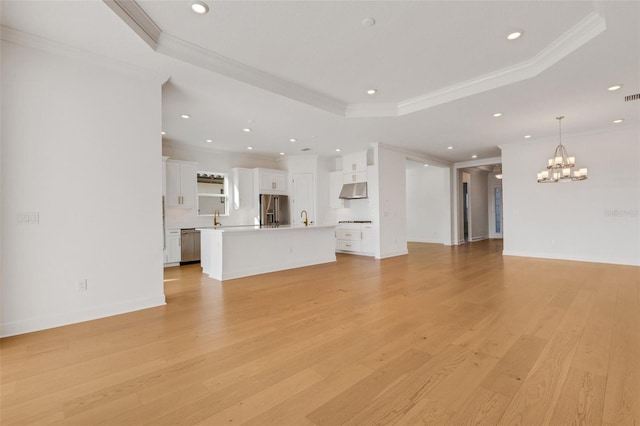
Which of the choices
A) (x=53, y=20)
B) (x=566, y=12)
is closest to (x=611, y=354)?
(x=566, y=12)

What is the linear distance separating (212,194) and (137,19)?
220 inches

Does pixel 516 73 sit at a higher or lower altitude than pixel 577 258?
higher

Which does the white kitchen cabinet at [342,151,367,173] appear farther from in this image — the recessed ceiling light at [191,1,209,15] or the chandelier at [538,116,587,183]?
the recessed ceiling light at [191,1,209,15]

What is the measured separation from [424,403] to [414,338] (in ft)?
3.02

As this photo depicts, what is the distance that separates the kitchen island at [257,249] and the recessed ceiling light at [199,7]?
126 inches

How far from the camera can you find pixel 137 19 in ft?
9.06

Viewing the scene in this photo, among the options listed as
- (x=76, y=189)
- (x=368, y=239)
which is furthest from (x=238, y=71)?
(x=368, y=239)

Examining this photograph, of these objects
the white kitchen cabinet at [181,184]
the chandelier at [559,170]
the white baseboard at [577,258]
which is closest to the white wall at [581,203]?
the white baseboard at [577,258]

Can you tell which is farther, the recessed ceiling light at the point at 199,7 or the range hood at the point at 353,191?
the range hood at the point at 353,191

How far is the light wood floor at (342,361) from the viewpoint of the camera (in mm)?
1684

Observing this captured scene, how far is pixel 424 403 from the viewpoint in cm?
175

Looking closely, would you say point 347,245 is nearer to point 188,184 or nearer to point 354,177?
point 354,177

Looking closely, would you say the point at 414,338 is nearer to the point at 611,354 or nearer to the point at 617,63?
the point at 611,354

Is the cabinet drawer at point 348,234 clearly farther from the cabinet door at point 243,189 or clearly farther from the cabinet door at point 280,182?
the cabinet door at point 243,189
